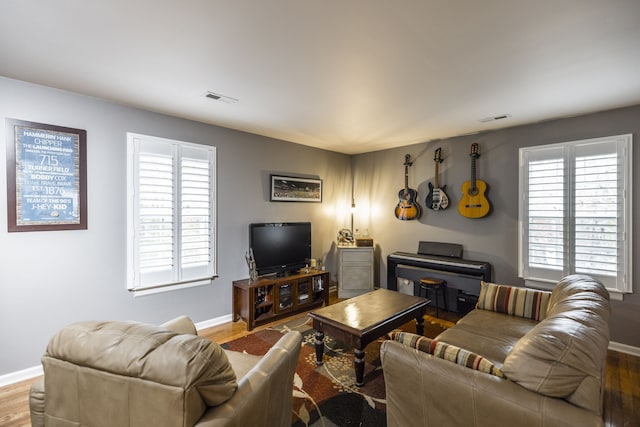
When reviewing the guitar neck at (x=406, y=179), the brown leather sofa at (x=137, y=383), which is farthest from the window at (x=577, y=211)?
the brown leather sofa at (x=137, y=383)

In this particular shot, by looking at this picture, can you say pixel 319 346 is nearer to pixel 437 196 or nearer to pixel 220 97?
pixel 220 97

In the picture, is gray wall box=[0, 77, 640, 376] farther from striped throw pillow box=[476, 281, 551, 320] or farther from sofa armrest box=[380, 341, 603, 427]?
sofa armrest box=[380, 341, 603, 427]

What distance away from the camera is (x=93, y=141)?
108 inches

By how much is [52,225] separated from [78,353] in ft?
6.72

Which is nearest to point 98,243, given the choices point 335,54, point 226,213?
point 226,213

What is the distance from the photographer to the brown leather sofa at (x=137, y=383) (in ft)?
3.34

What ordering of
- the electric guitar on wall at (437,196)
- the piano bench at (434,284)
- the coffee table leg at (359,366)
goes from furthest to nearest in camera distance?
the electric guitar on wall at (437,196), the piano bench at (434,284), the coffee table leg at (359,366)

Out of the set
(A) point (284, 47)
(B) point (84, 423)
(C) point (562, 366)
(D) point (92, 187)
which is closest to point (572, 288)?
(C) point (562, 366)

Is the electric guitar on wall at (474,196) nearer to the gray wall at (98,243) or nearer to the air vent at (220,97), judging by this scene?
the gray wall at (98,243)

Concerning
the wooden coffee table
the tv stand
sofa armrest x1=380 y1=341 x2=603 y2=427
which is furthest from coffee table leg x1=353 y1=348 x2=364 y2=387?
the tv stand

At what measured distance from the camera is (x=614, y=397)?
224 cm

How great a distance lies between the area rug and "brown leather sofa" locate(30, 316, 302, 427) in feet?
2.88

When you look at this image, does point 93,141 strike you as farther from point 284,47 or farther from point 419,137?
point 419,137

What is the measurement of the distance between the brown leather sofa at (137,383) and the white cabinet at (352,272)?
11.5ft
